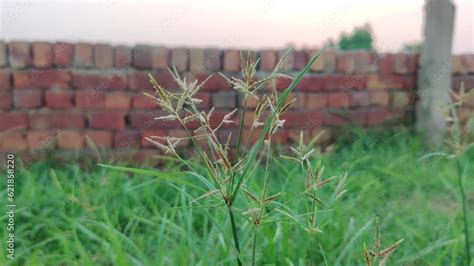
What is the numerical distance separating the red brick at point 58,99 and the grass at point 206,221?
14.3 inches

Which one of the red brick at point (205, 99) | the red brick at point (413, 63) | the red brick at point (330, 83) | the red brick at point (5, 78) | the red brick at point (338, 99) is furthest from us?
the red brick at point (413, 63)

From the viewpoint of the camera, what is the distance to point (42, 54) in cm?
365

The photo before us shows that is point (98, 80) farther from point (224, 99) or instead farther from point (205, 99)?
point (224, 99)

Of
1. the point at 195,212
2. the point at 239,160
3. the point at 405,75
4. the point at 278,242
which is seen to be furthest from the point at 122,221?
the point at 405,75

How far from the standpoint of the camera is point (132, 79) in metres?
3.74

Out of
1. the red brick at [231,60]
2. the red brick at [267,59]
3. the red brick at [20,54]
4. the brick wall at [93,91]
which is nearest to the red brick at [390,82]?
the brick wall at [93,91]

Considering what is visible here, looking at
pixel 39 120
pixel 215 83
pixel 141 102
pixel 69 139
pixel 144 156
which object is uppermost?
pixel 215 83

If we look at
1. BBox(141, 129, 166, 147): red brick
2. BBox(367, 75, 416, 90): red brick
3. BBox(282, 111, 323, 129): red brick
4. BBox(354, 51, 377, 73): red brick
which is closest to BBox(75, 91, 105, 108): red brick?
BBox(141, 129, 166, 147): red brick

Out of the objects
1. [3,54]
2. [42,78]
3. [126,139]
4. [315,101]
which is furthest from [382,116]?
[3,54]

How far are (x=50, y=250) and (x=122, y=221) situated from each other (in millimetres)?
337

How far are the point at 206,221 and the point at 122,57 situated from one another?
180 centimetres

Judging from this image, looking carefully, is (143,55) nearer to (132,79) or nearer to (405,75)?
(132,79)

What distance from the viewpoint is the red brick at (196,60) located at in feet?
12.6

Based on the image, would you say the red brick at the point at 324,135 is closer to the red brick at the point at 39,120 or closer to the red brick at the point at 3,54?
the red brick at the point at 39,120
